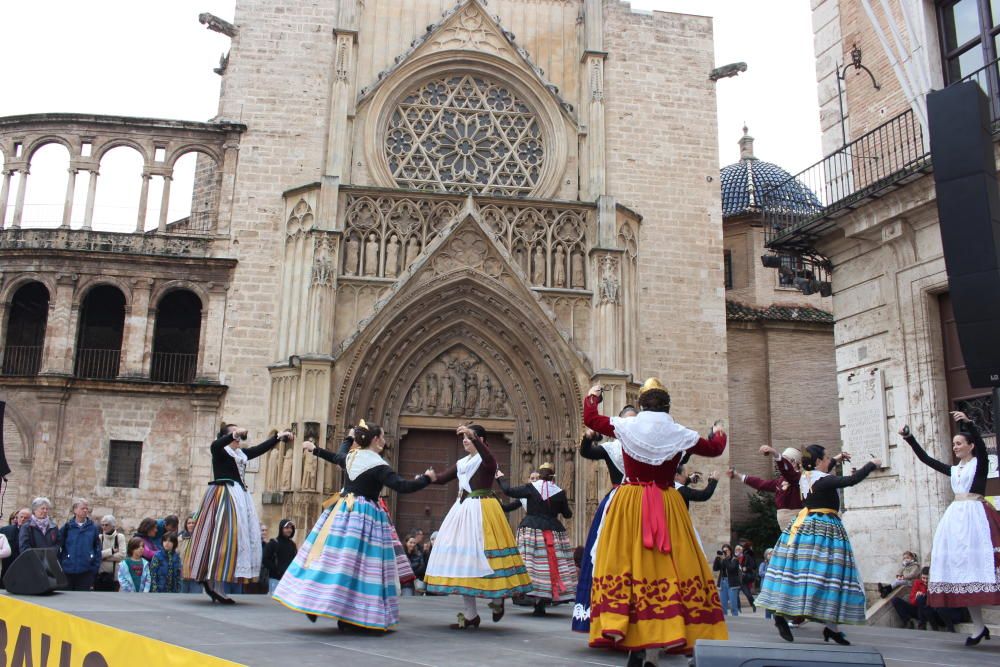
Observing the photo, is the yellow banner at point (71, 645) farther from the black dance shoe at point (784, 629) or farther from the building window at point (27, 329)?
the building window at point (27, 329)

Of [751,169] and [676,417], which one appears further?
[751,169]

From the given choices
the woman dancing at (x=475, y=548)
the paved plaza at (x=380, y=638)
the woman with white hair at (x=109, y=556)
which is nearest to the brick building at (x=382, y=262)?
the woman with white hair at (x=109, y=556)

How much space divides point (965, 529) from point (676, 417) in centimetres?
1248

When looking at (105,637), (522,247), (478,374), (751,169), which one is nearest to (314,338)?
(478,374)

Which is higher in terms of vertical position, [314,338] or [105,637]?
[314,338]

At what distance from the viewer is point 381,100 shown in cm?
2239

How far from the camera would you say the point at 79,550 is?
12.1 m

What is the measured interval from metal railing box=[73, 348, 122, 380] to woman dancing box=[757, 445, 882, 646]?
55.6 feet

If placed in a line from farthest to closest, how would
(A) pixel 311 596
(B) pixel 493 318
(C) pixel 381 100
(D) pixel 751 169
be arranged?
→ (D) pixel 751 169 → (C) pixel 381 100 → (B) pixel 493 318 → (A) pixel 311 596

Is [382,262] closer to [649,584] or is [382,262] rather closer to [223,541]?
[223,541]

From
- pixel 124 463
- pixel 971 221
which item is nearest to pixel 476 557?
pixel 971 221

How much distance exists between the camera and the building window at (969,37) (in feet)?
40.6

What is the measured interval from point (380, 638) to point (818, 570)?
374cm

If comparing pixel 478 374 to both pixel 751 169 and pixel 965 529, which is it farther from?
pixel 751 169
